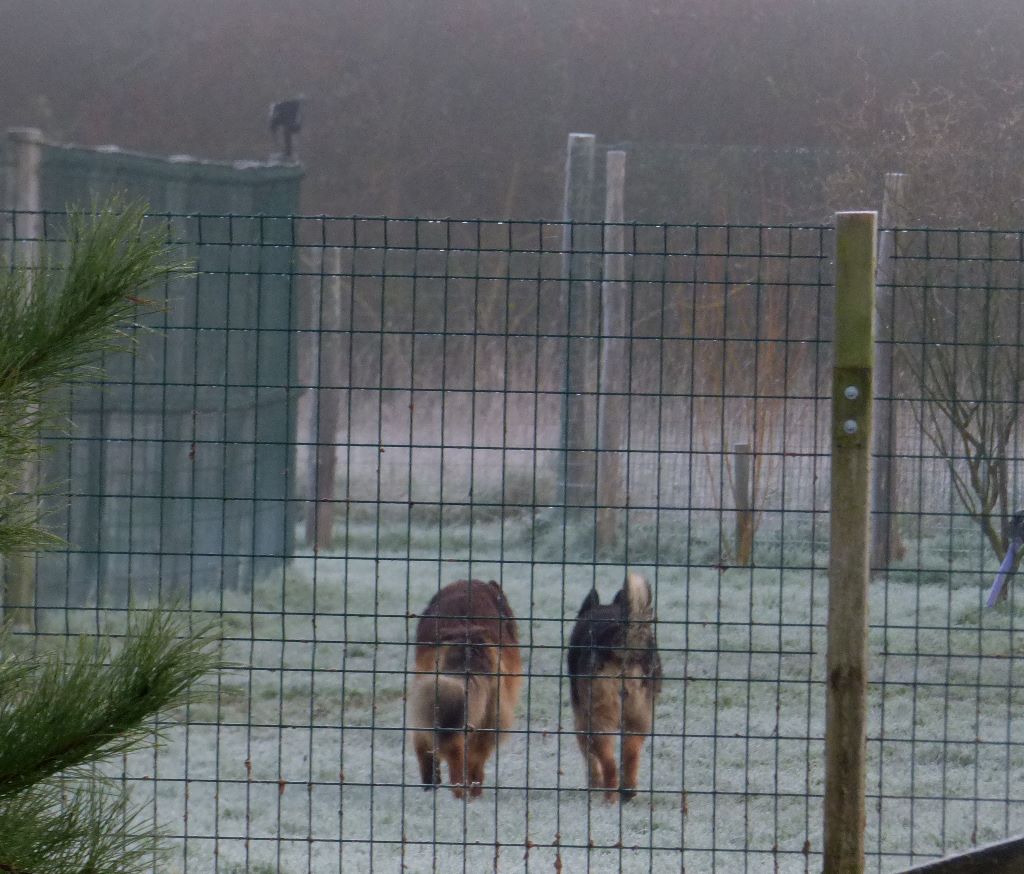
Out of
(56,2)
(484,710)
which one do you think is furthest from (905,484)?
(56,2)

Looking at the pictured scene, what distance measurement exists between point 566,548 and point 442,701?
3068 mm

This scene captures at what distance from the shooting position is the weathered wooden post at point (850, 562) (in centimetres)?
304

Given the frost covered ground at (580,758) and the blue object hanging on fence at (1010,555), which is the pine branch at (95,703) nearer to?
the frost covered ground at (580,758)

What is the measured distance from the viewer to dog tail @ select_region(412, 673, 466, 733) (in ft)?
16.1

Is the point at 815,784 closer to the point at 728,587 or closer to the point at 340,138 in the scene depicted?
the point at 728,587

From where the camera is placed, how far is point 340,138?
66.0ft

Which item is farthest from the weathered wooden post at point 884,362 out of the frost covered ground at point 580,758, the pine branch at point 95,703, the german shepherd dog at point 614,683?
the pine branch at point 95,703

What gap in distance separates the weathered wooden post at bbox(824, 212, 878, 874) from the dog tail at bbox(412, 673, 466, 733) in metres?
2.04

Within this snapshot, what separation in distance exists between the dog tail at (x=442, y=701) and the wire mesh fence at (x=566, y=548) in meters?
0.29

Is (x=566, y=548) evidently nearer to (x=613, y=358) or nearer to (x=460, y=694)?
(x=613, y=358)

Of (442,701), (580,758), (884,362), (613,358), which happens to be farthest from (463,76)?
(442,701)

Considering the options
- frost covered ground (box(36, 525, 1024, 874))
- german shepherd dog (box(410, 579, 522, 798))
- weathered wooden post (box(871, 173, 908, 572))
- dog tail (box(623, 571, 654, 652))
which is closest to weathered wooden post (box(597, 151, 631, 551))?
frost covered ground (box(36, 525, 1024, 874))

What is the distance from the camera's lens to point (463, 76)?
20062 millimetres

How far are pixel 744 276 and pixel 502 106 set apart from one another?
32.9 ft
